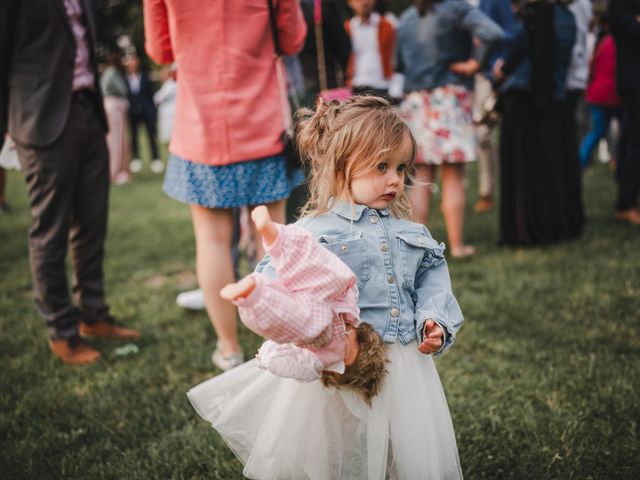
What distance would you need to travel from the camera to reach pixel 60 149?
9.57ft

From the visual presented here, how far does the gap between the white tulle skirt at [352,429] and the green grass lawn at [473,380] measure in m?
0.43

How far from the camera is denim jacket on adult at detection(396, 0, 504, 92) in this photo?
423cm

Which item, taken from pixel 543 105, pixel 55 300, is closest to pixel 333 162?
pixel 55 300

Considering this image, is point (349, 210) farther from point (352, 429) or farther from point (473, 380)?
point (473, 380)

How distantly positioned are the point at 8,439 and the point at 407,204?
6.18ft

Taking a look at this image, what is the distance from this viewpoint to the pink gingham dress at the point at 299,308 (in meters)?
1.29

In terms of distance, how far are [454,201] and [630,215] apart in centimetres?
185

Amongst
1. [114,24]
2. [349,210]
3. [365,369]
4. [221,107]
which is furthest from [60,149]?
[114,24]

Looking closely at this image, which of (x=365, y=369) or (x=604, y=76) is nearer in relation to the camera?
(x=365, y=369)

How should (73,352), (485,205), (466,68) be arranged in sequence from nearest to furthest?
(73,352)
(466,68)
(485,205)

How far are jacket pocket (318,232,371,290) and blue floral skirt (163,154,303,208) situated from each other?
1.00 metres

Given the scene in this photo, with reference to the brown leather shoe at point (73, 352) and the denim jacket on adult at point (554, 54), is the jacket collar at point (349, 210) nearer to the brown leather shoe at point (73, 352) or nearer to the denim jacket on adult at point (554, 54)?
the brown leather shoe at point (73, 352)

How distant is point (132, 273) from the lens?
185 inches

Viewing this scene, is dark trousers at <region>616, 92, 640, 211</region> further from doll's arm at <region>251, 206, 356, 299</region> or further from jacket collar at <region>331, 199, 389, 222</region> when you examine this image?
doll's arm at <region>251, 206, 356, 299</region>
